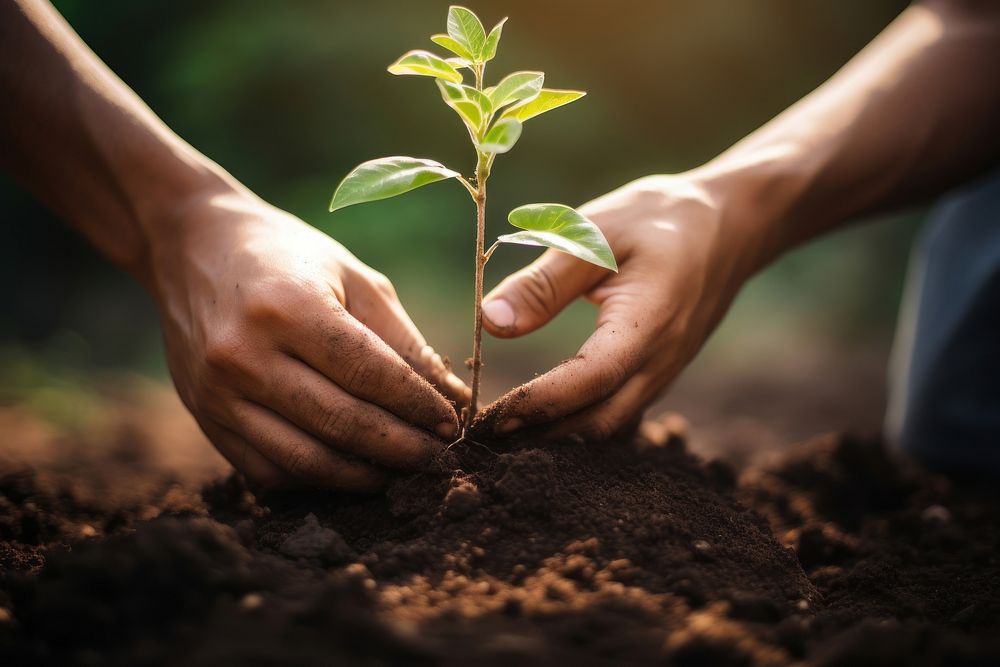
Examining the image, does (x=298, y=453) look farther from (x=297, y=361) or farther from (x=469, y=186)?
(x=469, y=186)

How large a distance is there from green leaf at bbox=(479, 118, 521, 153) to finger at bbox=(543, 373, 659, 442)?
0.68m

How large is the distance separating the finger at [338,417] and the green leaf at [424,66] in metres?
0.66

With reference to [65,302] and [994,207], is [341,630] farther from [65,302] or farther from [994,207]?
[65,302]

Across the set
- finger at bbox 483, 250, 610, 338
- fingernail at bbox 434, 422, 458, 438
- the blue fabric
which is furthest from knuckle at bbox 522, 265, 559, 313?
the blue fabric

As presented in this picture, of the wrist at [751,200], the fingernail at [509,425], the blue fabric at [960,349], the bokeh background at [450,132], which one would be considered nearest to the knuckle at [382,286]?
the fingernail at [509,425]

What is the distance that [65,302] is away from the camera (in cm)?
558

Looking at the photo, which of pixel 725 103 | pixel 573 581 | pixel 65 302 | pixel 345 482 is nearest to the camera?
pixel 573 581

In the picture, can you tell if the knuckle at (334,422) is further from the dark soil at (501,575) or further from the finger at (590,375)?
the finger at (590,375)

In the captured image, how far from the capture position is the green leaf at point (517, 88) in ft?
4.86

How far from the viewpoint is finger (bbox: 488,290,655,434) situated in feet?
5.30

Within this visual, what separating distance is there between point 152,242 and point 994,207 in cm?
316

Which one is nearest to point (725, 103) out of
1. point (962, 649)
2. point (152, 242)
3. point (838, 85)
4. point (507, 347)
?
point (507, 347)

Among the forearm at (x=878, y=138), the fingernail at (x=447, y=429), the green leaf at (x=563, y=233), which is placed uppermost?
the forearm at (x=878, y=138)

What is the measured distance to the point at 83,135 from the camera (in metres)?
1.85
